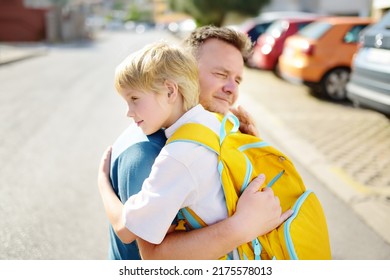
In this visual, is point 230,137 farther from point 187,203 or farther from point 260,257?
point 260,257

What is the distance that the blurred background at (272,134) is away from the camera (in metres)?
3.29

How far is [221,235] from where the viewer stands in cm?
125

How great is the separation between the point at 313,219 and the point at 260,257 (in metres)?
0.20

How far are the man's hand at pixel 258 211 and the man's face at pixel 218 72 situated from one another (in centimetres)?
44

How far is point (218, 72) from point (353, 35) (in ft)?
25.4

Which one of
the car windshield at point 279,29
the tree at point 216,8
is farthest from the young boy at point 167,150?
the tree at point 216,8

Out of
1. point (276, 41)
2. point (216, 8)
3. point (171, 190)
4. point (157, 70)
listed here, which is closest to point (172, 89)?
point (157, 70)

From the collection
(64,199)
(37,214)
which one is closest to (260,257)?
(37,214)

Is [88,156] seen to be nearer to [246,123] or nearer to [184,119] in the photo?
[246,123]

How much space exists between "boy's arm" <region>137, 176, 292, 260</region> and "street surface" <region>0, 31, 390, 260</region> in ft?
5.84

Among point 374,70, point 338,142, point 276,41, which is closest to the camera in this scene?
point 374,70

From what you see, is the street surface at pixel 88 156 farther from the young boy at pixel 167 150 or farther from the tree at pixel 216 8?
the tree at pixel 216 8

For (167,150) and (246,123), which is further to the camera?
(246,123)
